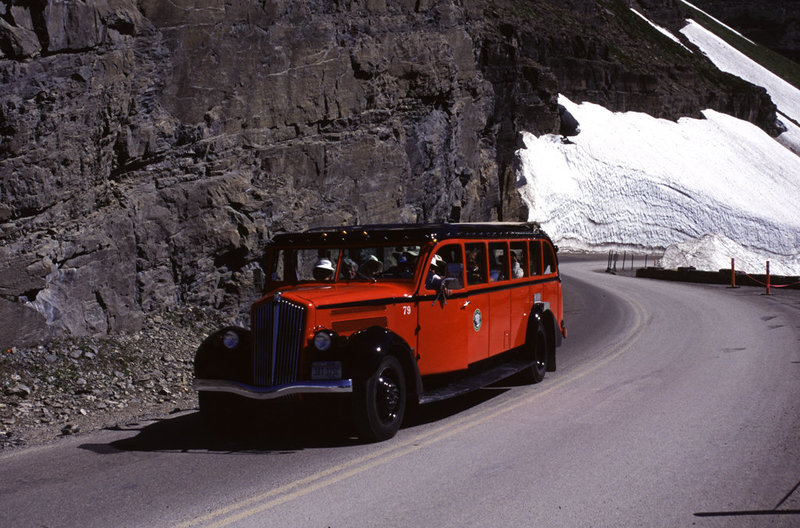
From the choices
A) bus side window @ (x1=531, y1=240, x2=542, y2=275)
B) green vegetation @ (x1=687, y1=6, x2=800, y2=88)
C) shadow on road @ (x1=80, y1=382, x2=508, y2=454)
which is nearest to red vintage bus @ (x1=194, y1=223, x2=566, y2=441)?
shadow on road @ (x1=80, y1=382, x2=508, y2=454)

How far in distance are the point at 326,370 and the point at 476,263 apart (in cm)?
304

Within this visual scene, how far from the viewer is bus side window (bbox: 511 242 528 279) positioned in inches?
443

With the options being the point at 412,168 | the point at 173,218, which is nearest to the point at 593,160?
the point at 412,168

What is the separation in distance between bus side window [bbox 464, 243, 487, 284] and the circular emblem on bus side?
365 millimetres

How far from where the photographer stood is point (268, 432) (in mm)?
8508

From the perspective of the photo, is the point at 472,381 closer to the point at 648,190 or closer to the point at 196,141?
the point at 196,141

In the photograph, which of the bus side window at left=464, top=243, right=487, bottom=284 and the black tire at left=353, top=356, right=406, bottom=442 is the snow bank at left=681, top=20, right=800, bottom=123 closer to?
the bus side window at left=464, top=243, right=487, bottom=284

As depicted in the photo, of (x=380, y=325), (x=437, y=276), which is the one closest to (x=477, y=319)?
(x=437, y=276)

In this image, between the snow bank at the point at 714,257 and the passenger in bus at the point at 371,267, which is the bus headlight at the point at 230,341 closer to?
the passenger in bus at the point at 371,267

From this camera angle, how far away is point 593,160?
64438mm

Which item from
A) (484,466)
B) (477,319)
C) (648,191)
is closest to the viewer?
(484,466)

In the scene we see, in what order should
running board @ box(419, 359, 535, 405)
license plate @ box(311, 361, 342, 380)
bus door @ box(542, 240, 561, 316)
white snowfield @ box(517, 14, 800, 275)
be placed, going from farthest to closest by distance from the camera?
Answer: white snowfield @ box(517, 14, 800, 275)
bus door @ box(542, 240, 561, 316)
running board @ box(419, 359, 535, 405)
license plate @ box(311, 361, 342, 380)

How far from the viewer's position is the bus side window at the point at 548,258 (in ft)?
41.5

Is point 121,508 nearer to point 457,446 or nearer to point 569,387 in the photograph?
point 457,446
